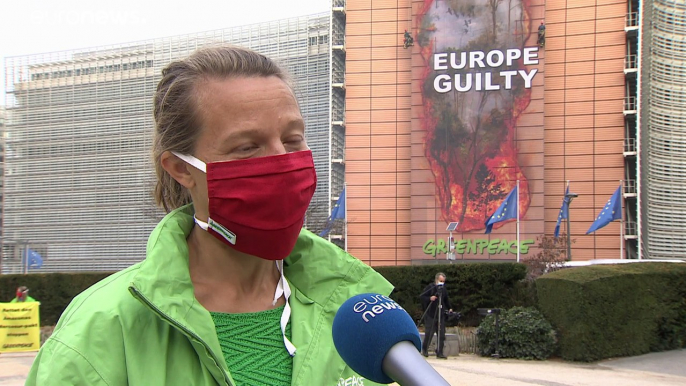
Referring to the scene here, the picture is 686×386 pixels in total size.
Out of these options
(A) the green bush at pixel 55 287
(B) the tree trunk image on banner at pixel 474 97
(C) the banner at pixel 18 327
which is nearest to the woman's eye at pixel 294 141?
(C) the banner at pixel 18 327

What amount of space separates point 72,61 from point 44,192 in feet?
41.2

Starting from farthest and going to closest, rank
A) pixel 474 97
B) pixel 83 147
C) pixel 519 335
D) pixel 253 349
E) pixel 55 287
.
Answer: pixel 83 147 → pixel 474 97 → pixel 55 287 → pixel 519 335 → pixel 253 349

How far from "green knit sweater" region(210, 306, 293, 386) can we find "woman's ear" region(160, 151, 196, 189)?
0.36 metres

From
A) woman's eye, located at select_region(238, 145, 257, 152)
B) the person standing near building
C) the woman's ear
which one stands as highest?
woman's eye, located at select_region(238, 145, 257, 152)

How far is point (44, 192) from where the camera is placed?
6506cm

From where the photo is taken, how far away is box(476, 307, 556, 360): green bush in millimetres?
12609

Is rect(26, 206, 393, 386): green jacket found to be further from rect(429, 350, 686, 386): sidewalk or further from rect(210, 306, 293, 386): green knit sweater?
rect(429, 350, 686, 386): sidewalk

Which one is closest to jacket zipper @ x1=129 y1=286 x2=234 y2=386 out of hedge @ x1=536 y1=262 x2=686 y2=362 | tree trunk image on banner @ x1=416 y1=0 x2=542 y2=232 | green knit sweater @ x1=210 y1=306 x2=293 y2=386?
green knit sweater @ x1=210 y1=306 x2=293 y2=386

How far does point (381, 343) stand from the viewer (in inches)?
43.3

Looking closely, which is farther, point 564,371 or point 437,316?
point 437,316

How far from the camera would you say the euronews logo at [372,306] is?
1.21 meters

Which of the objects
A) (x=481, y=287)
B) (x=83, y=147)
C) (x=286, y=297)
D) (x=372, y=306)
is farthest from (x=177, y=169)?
(x=83, y=147)

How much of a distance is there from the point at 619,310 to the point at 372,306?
38.6 feet

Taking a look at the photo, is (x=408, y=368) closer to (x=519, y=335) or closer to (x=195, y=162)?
(x=195, y=162)
